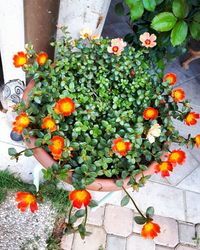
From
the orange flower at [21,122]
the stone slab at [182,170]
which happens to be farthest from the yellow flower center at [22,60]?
the stone slab at [182,170]

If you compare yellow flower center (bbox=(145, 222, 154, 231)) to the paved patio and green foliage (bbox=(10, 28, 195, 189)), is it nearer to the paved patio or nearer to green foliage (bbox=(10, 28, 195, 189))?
green foliage (bbox=(10, 28, 195, 189))

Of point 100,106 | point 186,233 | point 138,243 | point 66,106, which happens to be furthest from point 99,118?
point 186,233

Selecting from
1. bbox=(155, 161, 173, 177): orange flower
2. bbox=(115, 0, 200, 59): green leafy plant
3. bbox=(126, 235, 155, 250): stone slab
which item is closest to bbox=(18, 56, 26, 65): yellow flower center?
bbox=(115, 0, 200, 59): green leafy plant

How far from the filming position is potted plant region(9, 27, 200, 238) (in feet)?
3.83

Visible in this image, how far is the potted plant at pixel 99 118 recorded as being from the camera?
46.0 inches

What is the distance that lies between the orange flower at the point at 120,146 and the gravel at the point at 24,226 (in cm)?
69

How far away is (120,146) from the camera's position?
1.15 metres

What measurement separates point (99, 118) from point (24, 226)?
0.70 m

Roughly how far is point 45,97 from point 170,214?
1.01 m

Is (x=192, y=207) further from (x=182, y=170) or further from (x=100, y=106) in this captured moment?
(x=100, y=106)

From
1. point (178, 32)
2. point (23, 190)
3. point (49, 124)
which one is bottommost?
point (23, 190)

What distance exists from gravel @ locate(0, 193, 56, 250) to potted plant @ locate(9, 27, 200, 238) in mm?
407

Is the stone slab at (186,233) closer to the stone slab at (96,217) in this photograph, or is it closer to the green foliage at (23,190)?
the stone slab at (96,217)

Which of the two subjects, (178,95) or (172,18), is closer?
(172,18)
